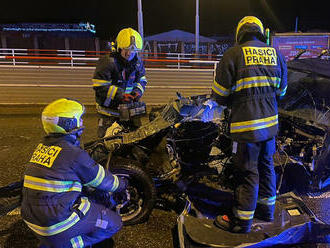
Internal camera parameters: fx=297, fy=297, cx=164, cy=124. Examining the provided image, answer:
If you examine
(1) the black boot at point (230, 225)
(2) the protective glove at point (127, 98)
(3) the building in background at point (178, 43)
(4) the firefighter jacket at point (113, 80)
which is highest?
(3) the building in background at point (178, 43)

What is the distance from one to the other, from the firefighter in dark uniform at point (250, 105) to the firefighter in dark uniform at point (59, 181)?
1.18 meters

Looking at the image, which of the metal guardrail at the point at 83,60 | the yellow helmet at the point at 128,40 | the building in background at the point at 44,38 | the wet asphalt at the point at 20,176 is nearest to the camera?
the wet asphalt at the point at 20,176

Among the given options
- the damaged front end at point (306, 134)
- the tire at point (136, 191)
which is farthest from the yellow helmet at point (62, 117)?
the damaged front end at point (306, 134)

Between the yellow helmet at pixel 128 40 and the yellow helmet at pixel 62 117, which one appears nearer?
the yellow helmet at pixel 62 117

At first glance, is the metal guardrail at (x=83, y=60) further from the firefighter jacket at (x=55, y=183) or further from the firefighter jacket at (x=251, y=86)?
the firefighter jacket at (x=55, y=183)

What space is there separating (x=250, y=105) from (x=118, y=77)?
1904mm

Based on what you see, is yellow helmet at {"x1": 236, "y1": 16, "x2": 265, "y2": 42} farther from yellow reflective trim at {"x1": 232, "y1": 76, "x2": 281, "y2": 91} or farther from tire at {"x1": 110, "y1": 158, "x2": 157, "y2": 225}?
tire at {"x1": 110, "y1": 158, "x2": 157, "y2": 225}

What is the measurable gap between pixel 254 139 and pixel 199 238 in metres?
0.97

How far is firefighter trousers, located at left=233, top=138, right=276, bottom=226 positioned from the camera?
2.49 metres

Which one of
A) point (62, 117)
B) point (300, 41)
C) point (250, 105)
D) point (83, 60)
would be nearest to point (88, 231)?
point (62, 117)

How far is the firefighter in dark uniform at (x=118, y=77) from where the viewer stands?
11.7ft

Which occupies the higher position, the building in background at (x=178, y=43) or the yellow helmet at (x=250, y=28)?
the building in background at (x=178, y=43)

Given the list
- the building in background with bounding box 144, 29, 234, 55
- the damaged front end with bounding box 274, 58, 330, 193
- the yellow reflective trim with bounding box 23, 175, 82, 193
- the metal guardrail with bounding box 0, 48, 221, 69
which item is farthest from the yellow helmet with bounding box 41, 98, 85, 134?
the building in background with bounding box 144, 29, 234, 55

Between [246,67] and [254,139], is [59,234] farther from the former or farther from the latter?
[246,67]
